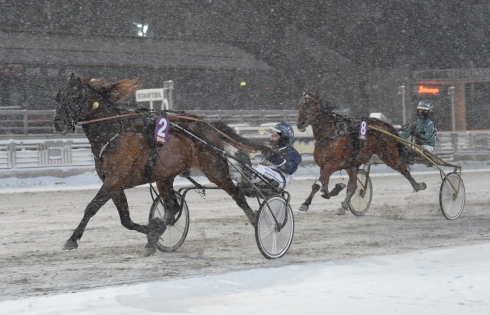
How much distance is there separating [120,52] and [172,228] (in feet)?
69.0

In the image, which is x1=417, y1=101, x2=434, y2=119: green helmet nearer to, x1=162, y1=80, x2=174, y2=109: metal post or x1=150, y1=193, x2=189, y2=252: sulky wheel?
x1=150, y1=193, x2=189, y2=252: sulky wheel

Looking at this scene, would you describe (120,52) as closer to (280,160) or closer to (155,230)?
(280,160)

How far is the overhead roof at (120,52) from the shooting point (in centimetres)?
2598

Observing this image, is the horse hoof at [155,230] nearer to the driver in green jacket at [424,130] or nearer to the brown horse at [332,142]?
the brown horse at [332,142]

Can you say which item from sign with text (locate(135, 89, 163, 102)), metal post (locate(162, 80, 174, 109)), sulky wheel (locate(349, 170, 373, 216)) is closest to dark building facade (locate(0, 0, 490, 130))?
→ metal post (locate(162, 80, 174, 109))

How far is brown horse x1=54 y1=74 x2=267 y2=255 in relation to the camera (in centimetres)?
716

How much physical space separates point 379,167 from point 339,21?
63.8ft

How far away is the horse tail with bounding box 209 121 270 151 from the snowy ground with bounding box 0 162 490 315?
1112mm

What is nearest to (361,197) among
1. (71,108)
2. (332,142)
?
(332,142)

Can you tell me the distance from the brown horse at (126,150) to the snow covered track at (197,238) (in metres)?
0.48

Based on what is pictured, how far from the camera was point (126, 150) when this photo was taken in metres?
7.32

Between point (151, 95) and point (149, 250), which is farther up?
point (151, 95)

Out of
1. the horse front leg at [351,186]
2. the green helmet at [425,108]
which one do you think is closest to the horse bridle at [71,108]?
the horse front leg at [351,186]

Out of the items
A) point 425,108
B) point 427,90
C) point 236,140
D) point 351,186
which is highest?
point 427,90
